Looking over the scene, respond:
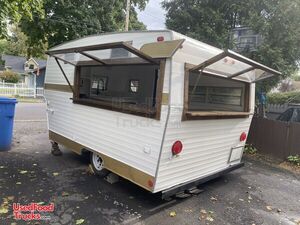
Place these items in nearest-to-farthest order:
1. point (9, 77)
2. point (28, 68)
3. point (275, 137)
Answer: point (275, 137) < point (9, 77) < point (28, 68)

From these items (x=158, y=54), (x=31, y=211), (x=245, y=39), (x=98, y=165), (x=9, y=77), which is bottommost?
(x=31, y=211)

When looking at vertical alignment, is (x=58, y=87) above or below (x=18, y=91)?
above

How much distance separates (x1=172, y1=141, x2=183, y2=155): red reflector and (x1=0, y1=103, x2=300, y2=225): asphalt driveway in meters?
0.90

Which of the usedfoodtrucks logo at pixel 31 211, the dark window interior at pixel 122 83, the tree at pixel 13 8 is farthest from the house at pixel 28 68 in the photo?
the usedfoodtrucks logo at pixel 31 211

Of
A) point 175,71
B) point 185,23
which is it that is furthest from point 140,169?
point 185,23

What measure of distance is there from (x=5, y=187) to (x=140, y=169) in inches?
88.2

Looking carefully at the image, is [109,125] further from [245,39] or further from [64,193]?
[245,39]

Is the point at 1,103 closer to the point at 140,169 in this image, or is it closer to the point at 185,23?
the point at 140,169

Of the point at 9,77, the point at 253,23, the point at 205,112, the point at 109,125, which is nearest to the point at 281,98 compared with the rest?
the point at 253,23

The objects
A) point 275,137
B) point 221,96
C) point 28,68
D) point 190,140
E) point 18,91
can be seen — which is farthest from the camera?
point 28,68

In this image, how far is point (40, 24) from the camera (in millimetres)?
9523

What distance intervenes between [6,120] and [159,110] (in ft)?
14.4

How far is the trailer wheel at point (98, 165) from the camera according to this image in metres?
5.04

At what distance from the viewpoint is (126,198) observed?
14.4 feet
